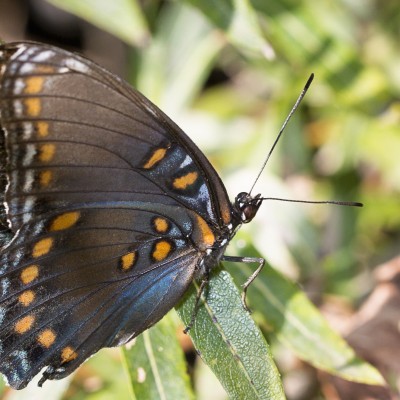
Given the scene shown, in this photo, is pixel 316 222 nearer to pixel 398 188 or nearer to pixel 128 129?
pixel 398 188

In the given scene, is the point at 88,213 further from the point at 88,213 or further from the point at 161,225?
the point at 161,225

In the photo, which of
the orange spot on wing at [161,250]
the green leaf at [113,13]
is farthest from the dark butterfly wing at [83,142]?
the green leaf at [113,13]

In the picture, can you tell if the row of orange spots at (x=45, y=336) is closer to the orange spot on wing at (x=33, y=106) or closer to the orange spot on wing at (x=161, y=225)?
the orange spot on wing at (x=161, y=225)

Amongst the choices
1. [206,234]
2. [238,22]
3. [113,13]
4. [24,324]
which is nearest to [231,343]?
[206,234]

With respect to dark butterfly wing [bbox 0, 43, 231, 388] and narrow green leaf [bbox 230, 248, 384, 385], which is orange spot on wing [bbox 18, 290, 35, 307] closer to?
dark butterfly wing [bbox 0, 43, 231, 388]

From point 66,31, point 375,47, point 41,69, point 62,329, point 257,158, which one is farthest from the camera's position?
point 66,31

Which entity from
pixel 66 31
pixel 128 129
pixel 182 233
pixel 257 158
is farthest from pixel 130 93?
pixel 66 31

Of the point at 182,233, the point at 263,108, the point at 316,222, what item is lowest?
the point at 316,222
